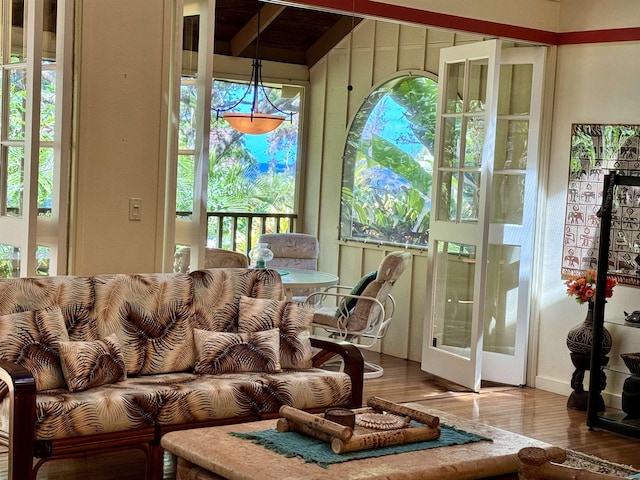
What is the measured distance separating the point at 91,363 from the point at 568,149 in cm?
395

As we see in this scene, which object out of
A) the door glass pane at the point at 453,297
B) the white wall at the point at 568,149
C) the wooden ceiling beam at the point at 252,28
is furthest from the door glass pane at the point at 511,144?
the wooden ceiling beam at the point at 252,28

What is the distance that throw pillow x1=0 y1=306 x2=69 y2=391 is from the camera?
4035 mm

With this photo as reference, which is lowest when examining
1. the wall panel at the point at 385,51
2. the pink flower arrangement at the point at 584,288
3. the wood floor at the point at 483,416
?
the wood floor at the point at 483,416

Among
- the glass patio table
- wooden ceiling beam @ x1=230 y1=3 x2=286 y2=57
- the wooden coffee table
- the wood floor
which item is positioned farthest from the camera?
wooden ceiling beam @ x1=230 y1=3 x2=286 y2=57

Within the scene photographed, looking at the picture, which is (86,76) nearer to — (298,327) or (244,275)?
(244,275)

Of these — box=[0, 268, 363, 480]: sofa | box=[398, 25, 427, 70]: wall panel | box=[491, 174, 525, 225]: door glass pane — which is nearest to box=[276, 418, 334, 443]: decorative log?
box=[0, 268, 363, 480]: sofa

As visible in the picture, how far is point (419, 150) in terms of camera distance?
25.8ft

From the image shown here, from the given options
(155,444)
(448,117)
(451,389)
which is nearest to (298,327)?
(155,444)

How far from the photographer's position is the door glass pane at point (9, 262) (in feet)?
15.8

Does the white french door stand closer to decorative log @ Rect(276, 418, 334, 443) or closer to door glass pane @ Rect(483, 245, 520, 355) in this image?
door glass pane @ Rect(483, 245, 520, 355)

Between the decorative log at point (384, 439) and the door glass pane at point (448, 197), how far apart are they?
338 centimetres

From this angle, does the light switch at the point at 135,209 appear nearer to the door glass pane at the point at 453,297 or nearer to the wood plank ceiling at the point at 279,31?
the door glass pane at the point at 453,297

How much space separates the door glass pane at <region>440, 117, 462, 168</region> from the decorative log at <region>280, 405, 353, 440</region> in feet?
11.8

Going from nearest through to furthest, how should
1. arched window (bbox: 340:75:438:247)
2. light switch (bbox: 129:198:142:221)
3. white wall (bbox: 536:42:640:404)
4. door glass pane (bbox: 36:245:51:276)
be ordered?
door glass pane (bbox: 36:245:51:276), light switch (bbox: 129:198:142:221), white wall (bbox: 536:42:640:404), arched window (bbox: 340:75:438:247)
